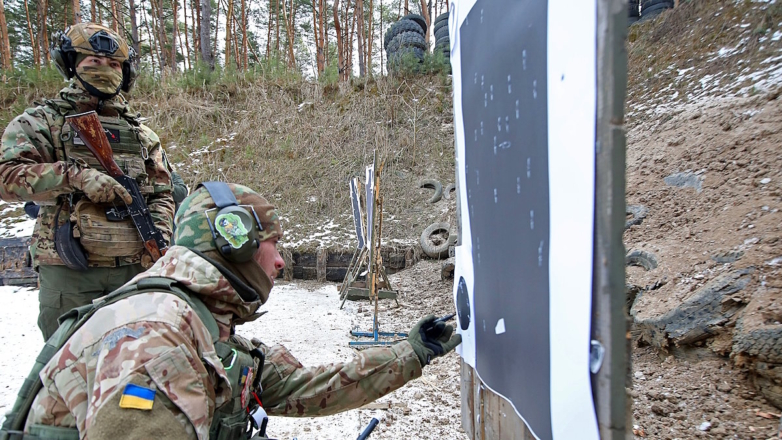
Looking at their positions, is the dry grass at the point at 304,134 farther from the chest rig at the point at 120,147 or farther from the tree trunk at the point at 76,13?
the chest rig at the point at 120,147

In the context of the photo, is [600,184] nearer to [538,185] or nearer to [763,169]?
[538,185]

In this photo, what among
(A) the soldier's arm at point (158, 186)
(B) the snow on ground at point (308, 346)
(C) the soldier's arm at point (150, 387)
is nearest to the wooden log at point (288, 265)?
(B) the snow on ground at point (308, 346)

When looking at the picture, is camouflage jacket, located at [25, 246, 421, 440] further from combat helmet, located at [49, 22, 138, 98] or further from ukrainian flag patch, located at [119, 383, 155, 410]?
combat helmet, located at [49, 22, 138, 98]

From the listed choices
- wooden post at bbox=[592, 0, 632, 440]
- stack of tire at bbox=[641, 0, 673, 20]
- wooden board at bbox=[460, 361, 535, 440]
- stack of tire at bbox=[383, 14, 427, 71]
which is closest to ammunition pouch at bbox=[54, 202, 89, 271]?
wooden board at bbox=[460, 361, 535, 440]

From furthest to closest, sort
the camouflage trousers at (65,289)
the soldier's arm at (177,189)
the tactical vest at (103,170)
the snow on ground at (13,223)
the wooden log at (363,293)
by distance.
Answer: the snow on ground at (13,223) → the wooden log at (363,293) → the soldier's arm at (177,189) → the tactical vest at (103,170) → the camouflage trousers at (65,289)

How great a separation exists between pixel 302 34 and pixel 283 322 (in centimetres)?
1957

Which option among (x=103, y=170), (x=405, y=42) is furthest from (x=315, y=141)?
(x=103, y=170)

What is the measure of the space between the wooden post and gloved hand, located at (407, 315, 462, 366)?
2.43ft

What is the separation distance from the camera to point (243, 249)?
106cm

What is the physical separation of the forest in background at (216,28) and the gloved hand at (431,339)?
9.35 meters

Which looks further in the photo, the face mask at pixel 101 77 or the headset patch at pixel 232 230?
the face mask at pixel 101 77

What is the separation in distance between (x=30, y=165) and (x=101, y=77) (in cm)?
51

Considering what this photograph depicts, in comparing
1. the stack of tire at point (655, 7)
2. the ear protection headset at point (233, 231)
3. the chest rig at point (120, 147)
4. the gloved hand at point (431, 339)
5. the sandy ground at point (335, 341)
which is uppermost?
the stack of tire at point (655, 7)

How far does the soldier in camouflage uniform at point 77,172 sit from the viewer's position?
76.9 inches
